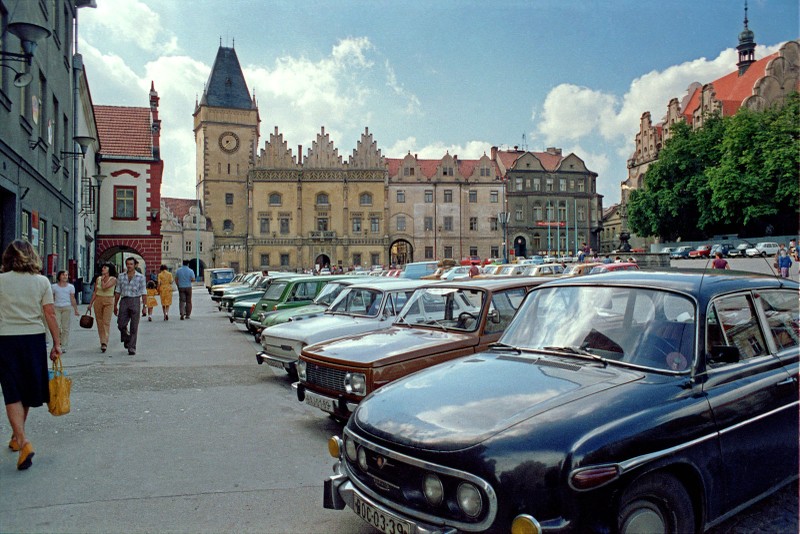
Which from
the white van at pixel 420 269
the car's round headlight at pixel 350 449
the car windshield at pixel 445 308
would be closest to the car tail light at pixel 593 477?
the car's round headlight at pixel 350 449

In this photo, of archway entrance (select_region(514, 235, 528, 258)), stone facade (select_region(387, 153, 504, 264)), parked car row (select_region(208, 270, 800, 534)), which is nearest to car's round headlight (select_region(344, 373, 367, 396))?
parked car row (select_region(208, 270, 800, 534))

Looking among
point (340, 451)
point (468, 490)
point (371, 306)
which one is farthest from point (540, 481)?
point (371, 306)

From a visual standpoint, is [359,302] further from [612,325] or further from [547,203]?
[547,203]

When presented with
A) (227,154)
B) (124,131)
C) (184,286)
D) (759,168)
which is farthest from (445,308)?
(227,154)

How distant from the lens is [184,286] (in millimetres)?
20547

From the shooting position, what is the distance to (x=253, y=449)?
19.0 feet

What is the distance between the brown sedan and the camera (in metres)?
5.80

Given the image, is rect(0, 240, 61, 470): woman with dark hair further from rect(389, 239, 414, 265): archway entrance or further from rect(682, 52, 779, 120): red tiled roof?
rect(682, 52, 779, 120): red tiled roof

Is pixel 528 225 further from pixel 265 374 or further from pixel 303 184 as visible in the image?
pixel 265 374

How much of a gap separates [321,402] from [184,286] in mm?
15907

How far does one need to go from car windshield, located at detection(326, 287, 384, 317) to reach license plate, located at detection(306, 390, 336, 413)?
2.57m

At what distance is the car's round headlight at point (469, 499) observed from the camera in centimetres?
285

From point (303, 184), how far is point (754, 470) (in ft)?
236

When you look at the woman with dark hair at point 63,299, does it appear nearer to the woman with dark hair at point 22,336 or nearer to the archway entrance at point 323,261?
the woman with dark hair at point 22,336
